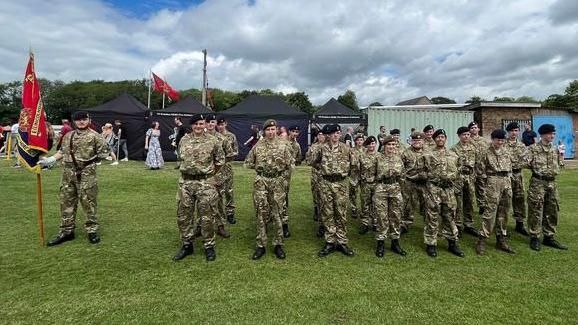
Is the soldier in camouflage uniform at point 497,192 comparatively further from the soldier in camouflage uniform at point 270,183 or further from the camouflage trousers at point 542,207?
the soldier in camouflage uniform at point 270,183

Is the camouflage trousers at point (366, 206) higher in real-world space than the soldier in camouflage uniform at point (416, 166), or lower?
lower

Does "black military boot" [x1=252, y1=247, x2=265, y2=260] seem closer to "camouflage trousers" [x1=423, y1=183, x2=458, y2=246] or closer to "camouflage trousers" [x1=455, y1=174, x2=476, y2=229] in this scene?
"camouflage trousers" [x1=423, y1=183, x2=458, y2=246]

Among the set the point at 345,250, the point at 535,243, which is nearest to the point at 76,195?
the point at 345,250

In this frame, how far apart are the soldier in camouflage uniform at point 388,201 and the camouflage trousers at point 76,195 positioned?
166 inches

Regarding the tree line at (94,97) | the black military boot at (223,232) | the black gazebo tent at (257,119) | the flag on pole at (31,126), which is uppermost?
the tree line at (94,97)

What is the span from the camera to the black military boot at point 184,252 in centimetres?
477

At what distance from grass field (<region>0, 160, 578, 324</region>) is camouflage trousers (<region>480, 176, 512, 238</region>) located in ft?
1.27

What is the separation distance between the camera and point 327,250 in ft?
16.7

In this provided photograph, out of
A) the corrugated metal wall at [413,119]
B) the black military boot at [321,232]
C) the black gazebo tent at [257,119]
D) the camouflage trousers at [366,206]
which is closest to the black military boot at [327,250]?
the black military boot at [321,232]

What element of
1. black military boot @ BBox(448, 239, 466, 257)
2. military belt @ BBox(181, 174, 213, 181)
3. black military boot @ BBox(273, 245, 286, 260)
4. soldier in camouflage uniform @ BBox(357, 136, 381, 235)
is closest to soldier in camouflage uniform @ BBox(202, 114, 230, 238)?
military belt @ BBox(181, 174, 213, 181)

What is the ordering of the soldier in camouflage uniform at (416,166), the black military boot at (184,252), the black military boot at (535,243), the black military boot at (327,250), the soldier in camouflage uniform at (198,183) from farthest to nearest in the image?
the soldier in camouflage uniform at (416,166) < the black military boot at (535,243) < the black military boot at (327,250) < the black military boot at (184,252) < the soldier in camouflage uniform at (198,183)

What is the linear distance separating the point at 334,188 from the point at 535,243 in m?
3.29

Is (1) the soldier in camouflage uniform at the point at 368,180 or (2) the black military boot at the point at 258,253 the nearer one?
(2) the black military boot at the point at 258,253

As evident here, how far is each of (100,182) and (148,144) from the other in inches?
130
